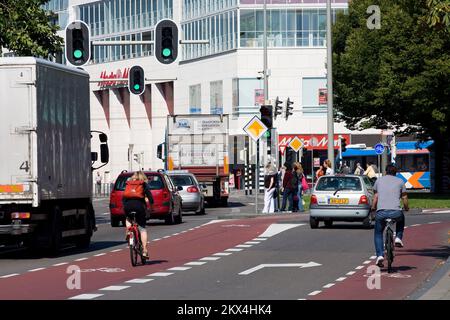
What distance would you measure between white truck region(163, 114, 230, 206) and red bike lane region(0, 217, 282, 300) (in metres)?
18.7

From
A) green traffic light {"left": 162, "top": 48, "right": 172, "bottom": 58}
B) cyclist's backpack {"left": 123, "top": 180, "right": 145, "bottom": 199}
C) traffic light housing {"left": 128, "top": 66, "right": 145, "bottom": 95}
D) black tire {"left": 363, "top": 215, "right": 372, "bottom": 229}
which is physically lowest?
black tire {"left": 363, "top": 215, "right": 372, "bottom": 229}

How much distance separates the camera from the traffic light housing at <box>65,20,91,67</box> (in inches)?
1331

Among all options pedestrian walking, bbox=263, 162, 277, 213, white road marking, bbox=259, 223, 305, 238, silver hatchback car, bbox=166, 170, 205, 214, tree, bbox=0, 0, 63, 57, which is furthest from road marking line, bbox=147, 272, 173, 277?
silver hatchback car, bbox=166, 170, 205, 214

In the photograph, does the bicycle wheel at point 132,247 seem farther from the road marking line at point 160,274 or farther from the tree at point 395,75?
the tree at point 395,75

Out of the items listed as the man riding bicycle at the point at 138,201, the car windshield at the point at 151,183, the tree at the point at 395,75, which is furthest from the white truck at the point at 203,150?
the man riding bicycle at the point at 138,201

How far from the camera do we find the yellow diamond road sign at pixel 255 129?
4459cm

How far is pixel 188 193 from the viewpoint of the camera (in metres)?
48.2

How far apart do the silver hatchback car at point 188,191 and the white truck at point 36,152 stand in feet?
67.2

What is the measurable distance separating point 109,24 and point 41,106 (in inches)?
3262

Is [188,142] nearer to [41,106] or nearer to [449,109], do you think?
[449,109]

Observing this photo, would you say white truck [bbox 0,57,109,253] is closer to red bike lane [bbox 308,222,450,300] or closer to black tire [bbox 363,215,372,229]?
red bike lane [bbox 308,222,450,300]

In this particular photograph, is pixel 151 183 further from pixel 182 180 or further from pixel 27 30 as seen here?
pixel 182 180
